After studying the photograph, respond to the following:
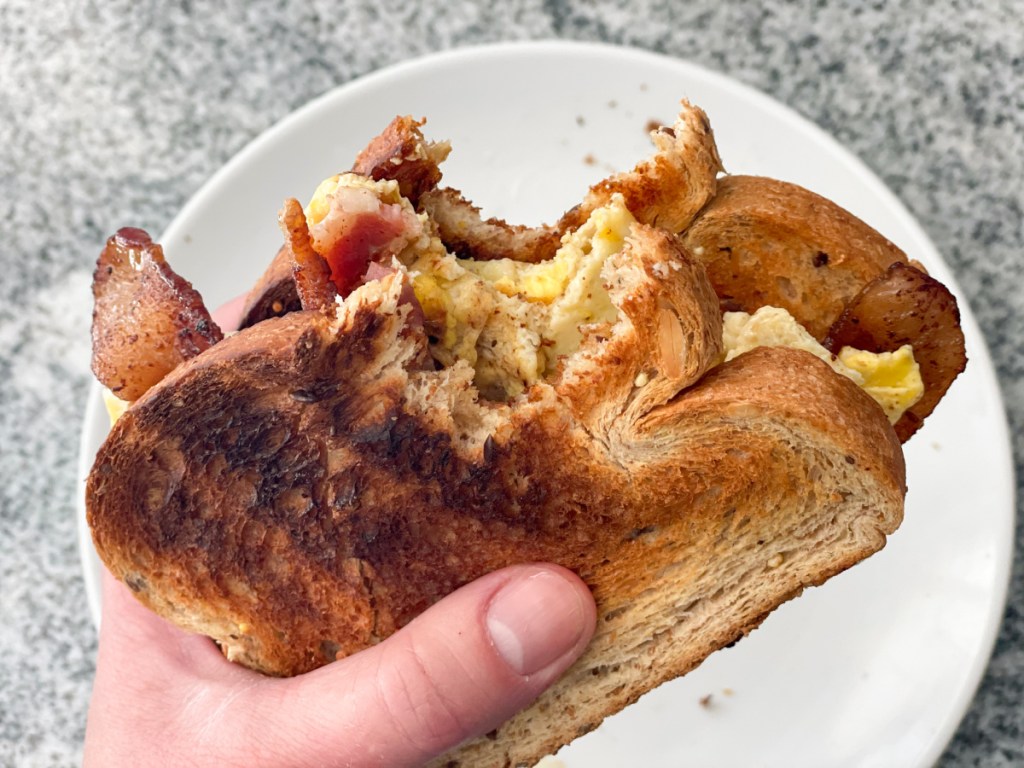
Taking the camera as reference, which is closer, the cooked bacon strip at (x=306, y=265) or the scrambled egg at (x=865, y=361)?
the cooked bacon strip at (x=306, y=265)

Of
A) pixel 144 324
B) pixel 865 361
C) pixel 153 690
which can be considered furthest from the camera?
pixel 153 690

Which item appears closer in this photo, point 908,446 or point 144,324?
point 144,324

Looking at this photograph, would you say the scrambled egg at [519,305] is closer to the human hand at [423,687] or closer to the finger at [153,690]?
the human hand at [423,687]

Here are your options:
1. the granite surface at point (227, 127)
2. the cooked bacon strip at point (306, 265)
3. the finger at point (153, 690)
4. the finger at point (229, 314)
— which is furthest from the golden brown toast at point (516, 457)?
the granite surface at point (227, 127)

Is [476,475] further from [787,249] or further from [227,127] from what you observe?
[227,127]

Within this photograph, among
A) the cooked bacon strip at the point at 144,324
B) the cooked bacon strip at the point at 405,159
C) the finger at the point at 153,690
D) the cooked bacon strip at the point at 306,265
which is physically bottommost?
the finger at the point at 153,690

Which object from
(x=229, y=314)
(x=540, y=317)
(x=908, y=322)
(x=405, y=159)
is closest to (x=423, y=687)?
(x=540, y=317)

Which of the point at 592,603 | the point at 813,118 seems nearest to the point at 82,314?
the point at 592,603
